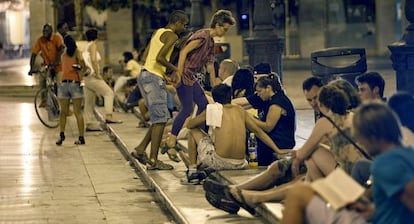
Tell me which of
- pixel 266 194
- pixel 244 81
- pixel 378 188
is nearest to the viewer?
pixel 378 188

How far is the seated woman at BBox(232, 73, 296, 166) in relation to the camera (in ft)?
36.4

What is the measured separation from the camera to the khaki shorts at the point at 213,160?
11.2m

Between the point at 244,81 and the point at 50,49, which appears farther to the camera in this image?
the point at 50,49

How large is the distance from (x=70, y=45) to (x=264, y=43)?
11.2 ft

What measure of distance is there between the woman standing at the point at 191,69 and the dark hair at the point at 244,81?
0.50 metres

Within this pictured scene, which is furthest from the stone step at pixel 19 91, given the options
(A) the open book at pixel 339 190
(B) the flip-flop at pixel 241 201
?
(A) the open book at pixel 339 190

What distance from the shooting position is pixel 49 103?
18984mm

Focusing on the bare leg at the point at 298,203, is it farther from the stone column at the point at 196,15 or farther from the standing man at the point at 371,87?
the stone column at the point at 196,15

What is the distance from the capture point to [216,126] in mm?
11133

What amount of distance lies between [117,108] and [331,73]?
9.83m

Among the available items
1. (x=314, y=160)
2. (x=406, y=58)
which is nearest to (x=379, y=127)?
(x=314, y=160)

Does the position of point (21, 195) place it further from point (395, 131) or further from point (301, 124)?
point (395, 131)

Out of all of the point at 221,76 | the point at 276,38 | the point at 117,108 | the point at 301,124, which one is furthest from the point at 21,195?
the point at 117,108

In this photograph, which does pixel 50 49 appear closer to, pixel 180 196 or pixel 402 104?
pixel 180 196
